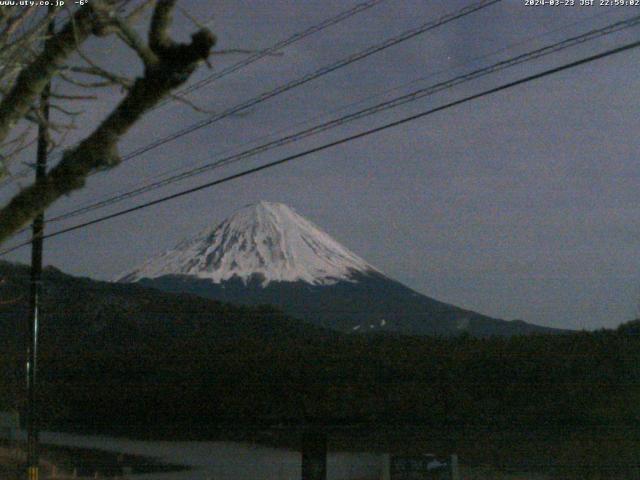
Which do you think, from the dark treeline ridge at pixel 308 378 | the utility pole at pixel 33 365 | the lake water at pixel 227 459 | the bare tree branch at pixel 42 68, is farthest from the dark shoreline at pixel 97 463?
the bare tree branch at pixel 42 68

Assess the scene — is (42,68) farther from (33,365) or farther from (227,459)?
(227,459)

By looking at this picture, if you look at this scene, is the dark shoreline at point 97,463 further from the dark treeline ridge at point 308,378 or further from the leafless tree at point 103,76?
the leafless tree at point 103,76

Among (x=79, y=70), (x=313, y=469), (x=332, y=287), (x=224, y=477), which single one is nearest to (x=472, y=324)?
(x=332, y=287)

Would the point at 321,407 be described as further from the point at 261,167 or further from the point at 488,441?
the point at 261,167

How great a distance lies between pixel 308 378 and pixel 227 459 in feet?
16.2

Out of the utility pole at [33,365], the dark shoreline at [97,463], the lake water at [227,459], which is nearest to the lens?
the utility pole at [33,365]

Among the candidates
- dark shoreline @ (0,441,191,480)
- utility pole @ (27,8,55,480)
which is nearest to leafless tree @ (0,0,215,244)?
utility pole @ (27,8,55,480)

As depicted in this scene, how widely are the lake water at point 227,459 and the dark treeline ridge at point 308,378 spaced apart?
5.04ft

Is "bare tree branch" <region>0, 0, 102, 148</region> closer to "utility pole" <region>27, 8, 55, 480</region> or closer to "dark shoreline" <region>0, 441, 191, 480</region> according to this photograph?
"utility pole" <region>27, 8, 55, 480</region>

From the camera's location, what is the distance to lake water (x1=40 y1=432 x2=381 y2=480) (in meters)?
19.7

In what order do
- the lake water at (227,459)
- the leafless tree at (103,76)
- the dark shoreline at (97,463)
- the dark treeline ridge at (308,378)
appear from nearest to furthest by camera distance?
the leafless tree at (103,76)
the lake water at (227,459)
the dark shoreline at (97,463)
the dark treeline ridge at (308,378)

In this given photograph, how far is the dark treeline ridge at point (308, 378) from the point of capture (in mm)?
22578

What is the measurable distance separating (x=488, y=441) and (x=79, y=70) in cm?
1892

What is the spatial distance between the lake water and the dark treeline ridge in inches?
60.5
